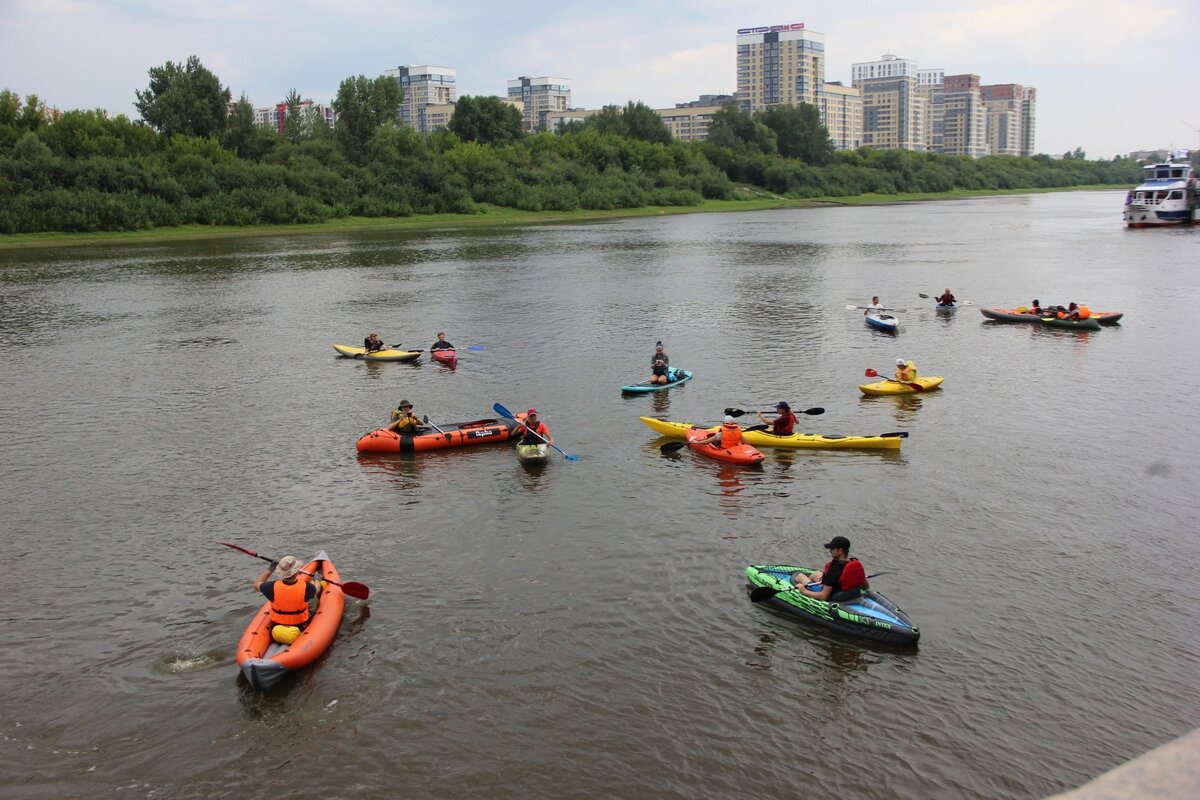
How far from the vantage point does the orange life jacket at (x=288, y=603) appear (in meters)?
14.8

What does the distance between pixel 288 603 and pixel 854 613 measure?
29.2 feet

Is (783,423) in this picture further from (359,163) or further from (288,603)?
(359,163)

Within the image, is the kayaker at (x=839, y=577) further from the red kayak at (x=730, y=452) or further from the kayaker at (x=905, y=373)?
the kayaker at (x=905, y=373)

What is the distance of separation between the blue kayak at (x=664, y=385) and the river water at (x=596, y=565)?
0.38 m

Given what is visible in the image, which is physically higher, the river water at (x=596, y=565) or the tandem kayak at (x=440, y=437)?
the tandem kayak at (x=440, y=437)

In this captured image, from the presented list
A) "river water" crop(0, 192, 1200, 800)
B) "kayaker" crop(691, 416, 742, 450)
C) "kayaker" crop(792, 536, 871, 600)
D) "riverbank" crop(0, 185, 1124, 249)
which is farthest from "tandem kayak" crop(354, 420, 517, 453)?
"riverbank" crop(0, 185, 1124, 249)

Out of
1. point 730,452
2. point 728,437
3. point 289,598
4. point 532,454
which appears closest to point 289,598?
point 289,598

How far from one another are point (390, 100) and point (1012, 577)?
385 feet

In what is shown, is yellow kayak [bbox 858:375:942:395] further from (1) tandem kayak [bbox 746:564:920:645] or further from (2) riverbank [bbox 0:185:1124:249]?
(2) riverbank [bbox 0:185:1124:249]

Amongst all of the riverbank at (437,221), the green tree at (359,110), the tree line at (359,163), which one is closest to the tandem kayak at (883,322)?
the riverbank at (437,221)

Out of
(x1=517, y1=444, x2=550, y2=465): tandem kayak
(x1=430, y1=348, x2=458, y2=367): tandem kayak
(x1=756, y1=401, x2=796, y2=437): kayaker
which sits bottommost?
(x1=517, y1=444, x2=550, y2=465): tandem kayak

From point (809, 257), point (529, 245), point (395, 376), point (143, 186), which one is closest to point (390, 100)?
point (143, 186)

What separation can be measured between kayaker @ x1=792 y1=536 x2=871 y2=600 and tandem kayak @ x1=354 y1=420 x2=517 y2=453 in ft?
38.0

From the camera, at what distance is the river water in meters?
12.6
